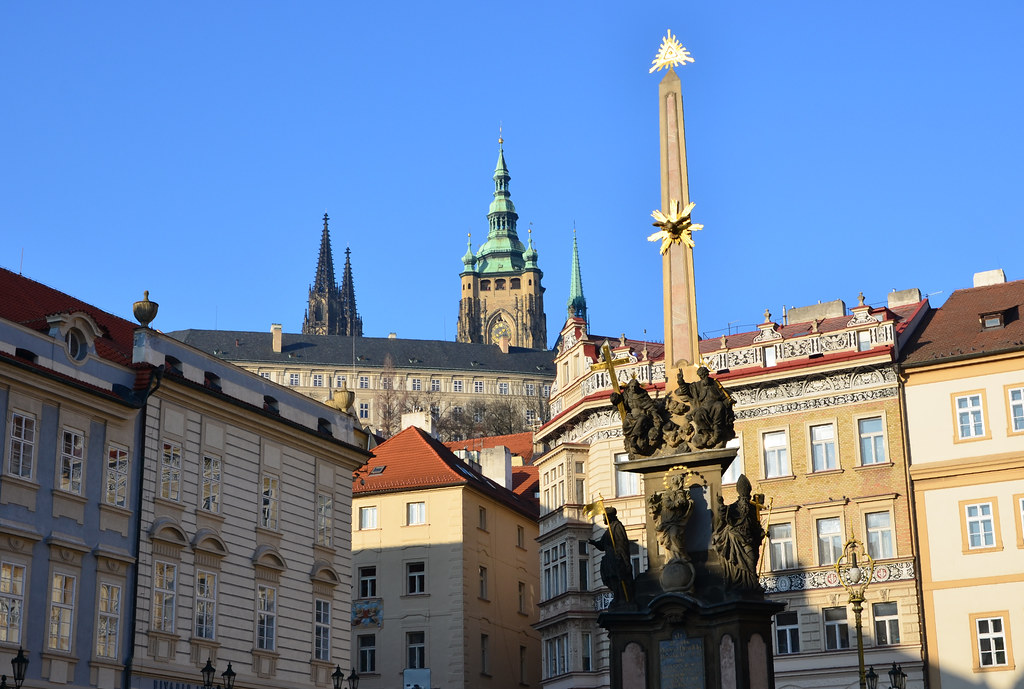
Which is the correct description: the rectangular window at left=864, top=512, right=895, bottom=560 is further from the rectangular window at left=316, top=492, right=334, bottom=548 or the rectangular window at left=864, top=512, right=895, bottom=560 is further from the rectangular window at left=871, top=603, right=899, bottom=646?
the rectangular window at left=316, top=492, right=334, bottom=548

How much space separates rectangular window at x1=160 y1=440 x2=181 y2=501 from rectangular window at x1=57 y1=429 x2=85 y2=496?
2.42 metres

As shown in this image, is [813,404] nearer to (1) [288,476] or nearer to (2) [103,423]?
(1) [288,476]

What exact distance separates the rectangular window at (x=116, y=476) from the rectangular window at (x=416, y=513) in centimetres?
2065

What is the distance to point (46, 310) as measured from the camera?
3322 cm

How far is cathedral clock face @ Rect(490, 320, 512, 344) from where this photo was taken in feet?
622

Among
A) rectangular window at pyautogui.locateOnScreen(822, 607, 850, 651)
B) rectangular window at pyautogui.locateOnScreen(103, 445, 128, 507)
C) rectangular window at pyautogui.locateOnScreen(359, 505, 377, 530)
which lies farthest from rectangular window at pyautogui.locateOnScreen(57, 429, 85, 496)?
rectangular window at pyautogui.locateOnScreen(359, 505, 377, 530)

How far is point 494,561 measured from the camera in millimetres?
53031

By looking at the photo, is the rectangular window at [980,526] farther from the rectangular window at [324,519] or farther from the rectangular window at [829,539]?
the rectangular window at [324,519]

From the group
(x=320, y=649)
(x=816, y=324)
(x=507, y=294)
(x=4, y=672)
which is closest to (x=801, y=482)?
(x=816, y=324)

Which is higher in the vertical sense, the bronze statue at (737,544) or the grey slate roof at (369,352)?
the grey slate roof at (369,352)

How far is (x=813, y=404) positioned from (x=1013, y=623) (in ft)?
24.4

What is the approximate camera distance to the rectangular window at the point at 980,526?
36688 mm

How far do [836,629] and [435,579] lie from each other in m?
16.6

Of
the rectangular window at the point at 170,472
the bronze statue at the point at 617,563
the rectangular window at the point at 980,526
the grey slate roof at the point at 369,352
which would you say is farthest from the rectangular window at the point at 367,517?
the grey slate roof at the point at 369,352
